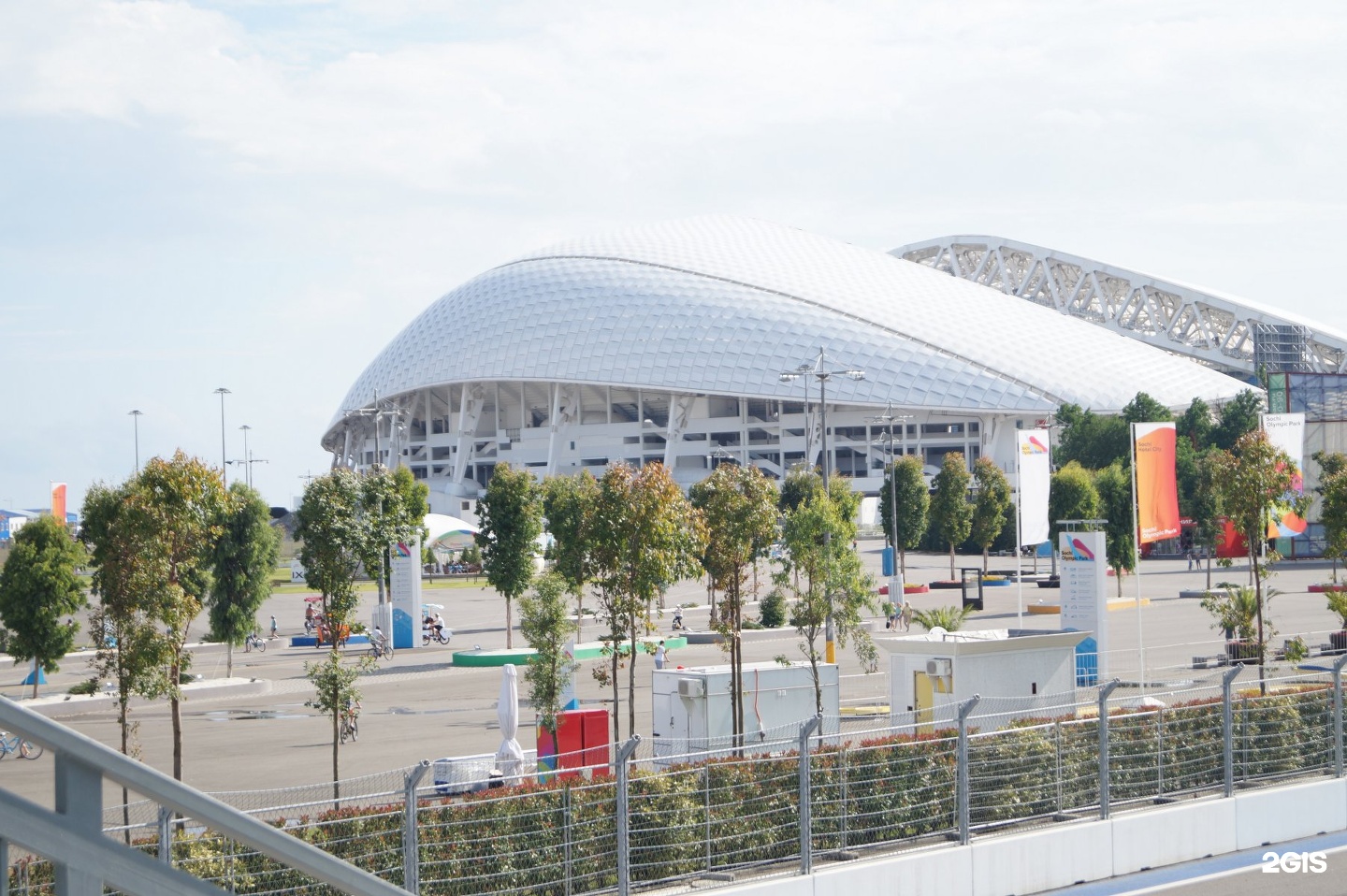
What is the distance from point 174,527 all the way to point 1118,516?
147 feet

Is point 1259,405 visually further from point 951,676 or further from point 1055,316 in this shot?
point 951,676

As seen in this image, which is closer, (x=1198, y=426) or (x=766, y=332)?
(x=1198, y=426)

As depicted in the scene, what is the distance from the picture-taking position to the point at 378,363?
125 m

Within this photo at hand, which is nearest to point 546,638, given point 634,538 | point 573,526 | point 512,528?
point 634,538

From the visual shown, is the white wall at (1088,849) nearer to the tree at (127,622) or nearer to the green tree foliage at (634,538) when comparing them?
the green tree foliage at (634,538)

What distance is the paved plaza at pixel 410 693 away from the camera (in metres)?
20.4

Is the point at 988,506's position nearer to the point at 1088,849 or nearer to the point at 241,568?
the point at 241,568

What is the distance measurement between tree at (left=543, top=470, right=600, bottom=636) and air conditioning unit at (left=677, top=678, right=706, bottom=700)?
2.96 m

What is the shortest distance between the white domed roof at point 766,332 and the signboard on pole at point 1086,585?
65.8m

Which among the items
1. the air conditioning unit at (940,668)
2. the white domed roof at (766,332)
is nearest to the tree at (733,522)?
the air conditioning unit at (940,668)

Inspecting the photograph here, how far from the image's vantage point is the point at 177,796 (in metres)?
2.22

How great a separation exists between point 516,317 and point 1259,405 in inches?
2199

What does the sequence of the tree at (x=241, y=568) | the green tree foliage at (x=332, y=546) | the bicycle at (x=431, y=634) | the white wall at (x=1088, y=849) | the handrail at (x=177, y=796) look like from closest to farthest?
the handrail at (x=177, y=796)
the white wall at (x=1088, y=849)
the green tree foliage at (x=332, y=546)
the tree at (x=241, y=568)
the bicycle at (x=431, y=634)

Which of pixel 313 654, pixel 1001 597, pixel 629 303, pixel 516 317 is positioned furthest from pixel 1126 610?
pixel 516 317
